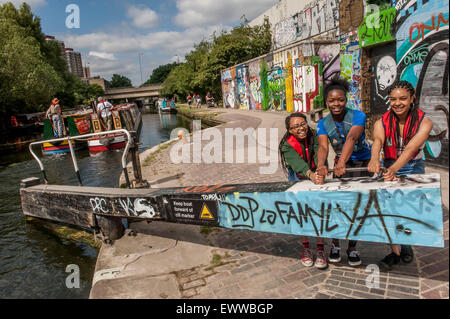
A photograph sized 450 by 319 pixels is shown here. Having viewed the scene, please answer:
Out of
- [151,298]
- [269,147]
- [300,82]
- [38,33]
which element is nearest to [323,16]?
[300,82]

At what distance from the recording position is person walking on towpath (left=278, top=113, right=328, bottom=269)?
10.6 ft

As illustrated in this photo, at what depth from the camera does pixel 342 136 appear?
10.3 ft

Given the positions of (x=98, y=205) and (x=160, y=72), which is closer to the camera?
(x=98, y=205)

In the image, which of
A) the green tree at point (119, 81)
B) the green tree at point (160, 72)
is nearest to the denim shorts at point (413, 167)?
the green tree at point (160, 72)

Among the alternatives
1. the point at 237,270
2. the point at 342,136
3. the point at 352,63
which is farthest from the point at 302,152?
the point at 352,63

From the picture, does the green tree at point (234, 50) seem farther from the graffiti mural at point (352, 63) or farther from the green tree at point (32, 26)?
the graffiti mural at point (352, 63)

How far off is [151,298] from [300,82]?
16.1m

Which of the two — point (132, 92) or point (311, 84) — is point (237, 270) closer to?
point (311, 84)

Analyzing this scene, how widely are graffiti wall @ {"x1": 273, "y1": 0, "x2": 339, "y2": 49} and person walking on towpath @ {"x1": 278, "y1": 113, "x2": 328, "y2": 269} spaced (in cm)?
2118

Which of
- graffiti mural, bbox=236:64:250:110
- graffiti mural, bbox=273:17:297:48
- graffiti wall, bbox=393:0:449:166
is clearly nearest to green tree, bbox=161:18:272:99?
graffiti mural, bbox=273:17:297:48

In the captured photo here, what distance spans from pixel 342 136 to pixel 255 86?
21606 millimetres

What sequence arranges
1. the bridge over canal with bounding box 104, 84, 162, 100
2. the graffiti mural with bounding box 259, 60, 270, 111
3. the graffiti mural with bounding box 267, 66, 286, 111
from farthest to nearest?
the bridge over canal with bounding box 104, 84, 162, 100
the graffiti mural with bounding box 259, 60, 270, 111
the graffiti mural with bounding box 267, 66, 286, 111

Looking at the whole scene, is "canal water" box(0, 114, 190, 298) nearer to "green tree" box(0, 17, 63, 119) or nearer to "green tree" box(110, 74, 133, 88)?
"green tree" box(0, 17, 63, 119)

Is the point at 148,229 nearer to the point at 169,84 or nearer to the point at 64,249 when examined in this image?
the point at 64,249
